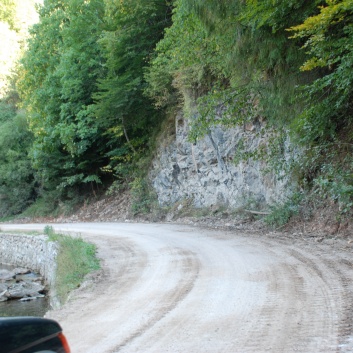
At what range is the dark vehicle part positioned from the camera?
103 inches

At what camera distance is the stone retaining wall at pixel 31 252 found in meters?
15.2

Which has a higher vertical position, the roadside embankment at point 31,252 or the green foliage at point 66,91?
the green foliage at point 66,91

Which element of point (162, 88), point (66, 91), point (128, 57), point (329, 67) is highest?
point (128, 57)

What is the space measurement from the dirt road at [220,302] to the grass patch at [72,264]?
0.56m

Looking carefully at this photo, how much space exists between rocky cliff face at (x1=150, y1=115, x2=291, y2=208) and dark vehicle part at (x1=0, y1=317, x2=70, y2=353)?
11338 millimetres

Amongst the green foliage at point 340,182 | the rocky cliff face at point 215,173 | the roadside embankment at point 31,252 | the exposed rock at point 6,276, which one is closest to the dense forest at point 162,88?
the green foliage at point 340,182

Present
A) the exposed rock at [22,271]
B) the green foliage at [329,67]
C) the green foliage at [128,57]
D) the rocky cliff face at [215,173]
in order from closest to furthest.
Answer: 1. the green foliage at [329,67]
2. the rocky cliff face at [215,173]
3. the exposed rock at [22,271]
4. the green foliage at [128,57]

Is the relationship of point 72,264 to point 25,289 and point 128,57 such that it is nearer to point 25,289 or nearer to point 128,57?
point 25,289

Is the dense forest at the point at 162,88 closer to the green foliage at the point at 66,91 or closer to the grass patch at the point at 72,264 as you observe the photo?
the green foliage at the point at 66,91

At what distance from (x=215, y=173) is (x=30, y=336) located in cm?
1701

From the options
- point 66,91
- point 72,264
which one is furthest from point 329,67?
point 66,91

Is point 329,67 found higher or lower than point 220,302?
higher

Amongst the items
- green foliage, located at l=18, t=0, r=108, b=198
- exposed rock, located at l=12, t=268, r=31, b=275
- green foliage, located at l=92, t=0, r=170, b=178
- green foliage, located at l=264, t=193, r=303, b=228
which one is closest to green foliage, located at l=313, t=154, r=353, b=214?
green foliage, located at l=264, t=193, r=303, b=228

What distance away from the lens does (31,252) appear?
18047mm
